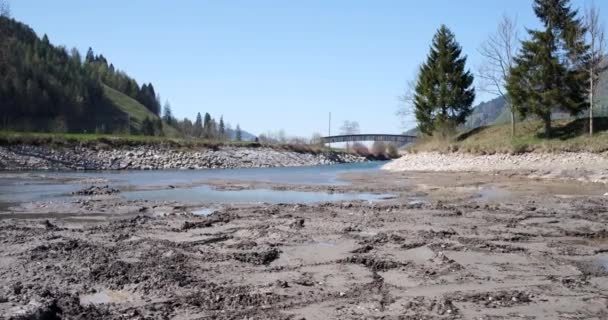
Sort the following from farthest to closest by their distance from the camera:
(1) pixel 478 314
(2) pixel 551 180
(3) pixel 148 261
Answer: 1. (2) pixel 551 180
2. (3) pixel 148 261
3. (1) pixel 478 314

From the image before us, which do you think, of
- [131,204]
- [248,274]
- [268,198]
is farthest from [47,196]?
[248,274]

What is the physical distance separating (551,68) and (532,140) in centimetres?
586

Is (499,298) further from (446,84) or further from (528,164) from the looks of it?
(446,84)

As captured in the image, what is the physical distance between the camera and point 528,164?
103 ft

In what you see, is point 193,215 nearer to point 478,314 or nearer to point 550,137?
point 478,314

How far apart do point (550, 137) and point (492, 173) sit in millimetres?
7001

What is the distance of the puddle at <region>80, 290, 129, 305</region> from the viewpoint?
238 inches

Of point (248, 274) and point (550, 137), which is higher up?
point (550, 137)

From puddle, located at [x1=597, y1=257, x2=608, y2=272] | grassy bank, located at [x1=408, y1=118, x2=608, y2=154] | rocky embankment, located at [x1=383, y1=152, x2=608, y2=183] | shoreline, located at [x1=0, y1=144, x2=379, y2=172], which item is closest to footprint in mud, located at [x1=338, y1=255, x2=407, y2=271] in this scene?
puddle, located at [x1=597, y1=257, x2=608, y2=272]

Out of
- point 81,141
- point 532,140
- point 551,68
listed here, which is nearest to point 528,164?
point 532,140

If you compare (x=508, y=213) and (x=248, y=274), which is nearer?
(x=248, y=274)

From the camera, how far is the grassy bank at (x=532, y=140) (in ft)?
98.5

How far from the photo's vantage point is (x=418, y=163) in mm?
43344

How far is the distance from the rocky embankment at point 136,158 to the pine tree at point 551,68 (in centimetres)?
3590
